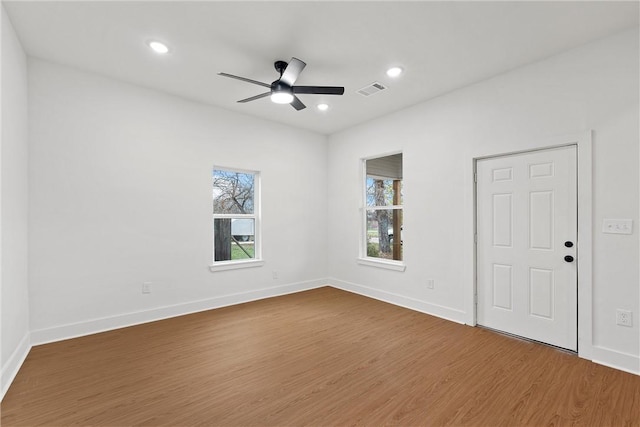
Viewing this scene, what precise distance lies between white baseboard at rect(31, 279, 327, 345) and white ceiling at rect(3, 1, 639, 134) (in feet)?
9.09

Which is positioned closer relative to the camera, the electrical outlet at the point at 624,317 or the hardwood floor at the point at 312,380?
the hardwood floor at the point at 312,380

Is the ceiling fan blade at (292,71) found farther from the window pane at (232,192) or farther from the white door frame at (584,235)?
the white door frame at (584,235)

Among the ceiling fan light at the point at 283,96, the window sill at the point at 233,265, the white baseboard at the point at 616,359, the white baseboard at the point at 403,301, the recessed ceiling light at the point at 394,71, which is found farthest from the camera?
the window sill at the point at 233,265

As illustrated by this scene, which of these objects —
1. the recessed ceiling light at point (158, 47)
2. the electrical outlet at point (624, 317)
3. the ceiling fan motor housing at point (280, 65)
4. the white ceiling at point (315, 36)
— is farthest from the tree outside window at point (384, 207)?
the recessed ceiling light at point (158, 47)

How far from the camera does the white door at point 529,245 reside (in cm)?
292

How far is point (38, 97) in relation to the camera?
121 inches

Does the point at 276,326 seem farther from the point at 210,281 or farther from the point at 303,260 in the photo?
the point at 303,260

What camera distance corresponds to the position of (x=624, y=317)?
8.44 feet

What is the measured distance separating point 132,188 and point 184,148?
0.83 meters

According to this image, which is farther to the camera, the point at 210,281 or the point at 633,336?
the point at 210,281

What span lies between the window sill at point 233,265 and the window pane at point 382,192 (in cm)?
210

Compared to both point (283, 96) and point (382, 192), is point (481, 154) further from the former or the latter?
point (283, 96)

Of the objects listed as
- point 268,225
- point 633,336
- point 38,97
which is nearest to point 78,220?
point 38,97

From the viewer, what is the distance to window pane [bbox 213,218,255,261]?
4461 millimetres
